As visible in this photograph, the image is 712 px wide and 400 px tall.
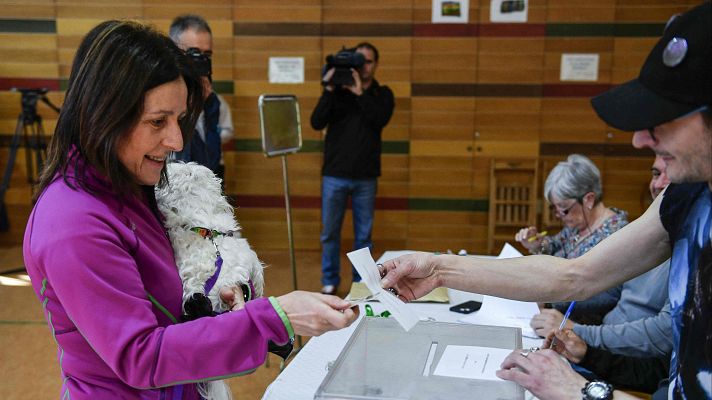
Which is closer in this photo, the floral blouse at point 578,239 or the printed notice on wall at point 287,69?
the floral blouse at point 578,239

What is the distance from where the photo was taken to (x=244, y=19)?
18.8 feet

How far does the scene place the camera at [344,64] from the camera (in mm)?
4465

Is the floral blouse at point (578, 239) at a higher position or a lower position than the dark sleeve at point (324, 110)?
lower

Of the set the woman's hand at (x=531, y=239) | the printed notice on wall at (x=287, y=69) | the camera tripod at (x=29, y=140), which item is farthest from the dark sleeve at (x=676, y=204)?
the camera tripod at (x=29, y=140)

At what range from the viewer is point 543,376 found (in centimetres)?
137

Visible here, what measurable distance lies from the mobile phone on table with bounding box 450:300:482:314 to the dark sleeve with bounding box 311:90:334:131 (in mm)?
2641

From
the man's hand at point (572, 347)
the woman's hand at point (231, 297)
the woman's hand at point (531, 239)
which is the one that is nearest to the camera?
the woman's hand at point (231, 297)

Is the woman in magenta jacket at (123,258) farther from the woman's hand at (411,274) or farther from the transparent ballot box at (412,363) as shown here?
the woman's hand at (411,274)

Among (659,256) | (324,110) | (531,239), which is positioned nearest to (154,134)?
(659,256)

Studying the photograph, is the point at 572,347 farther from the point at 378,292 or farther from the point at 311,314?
the point at 311,314

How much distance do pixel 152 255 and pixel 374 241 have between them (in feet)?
15.6

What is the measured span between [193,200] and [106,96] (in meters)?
0.49

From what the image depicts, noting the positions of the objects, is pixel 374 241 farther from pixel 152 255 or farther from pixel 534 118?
pixel 152 255

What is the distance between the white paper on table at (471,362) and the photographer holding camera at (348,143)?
3.18m
